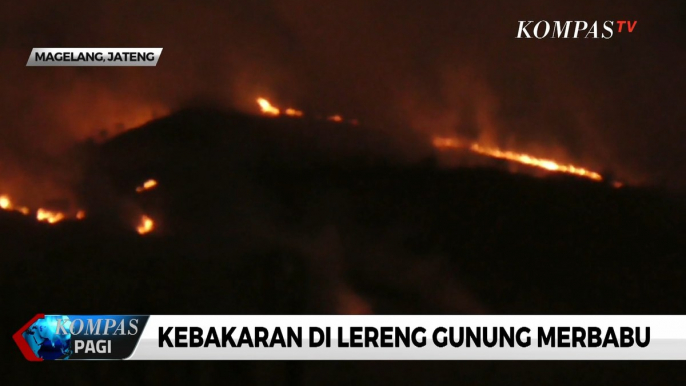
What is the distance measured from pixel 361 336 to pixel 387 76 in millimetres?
738

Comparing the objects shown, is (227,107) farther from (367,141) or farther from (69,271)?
(69,271)

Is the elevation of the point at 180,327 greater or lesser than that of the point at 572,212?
lesser

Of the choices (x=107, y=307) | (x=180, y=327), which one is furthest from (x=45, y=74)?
(x=180, y=327)

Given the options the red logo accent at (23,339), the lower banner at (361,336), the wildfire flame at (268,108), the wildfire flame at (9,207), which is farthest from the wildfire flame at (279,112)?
the red logo accent at (23,339)

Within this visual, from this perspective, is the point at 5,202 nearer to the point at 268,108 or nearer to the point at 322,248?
the point at 268,108

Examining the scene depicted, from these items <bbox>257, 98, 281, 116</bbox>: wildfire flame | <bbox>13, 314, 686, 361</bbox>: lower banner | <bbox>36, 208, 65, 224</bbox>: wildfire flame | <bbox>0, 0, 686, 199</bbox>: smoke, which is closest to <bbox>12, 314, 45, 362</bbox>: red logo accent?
<bbox>13, 314, 686, 361</bbox>: lower banner

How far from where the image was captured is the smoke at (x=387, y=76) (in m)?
1.39

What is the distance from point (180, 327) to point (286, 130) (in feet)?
2.07

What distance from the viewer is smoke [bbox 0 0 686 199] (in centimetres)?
139

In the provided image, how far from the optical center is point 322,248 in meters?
1.38

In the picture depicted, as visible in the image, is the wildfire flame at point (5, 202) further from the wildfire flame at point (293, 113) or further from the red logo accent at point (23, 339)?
the wildfire flame at point (293, 113)

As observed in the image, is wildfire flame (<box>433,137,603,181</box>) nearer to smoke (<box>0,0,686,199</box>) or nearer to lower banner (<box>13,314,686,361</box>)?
smoke (<box>0,0,686,199</box>)
